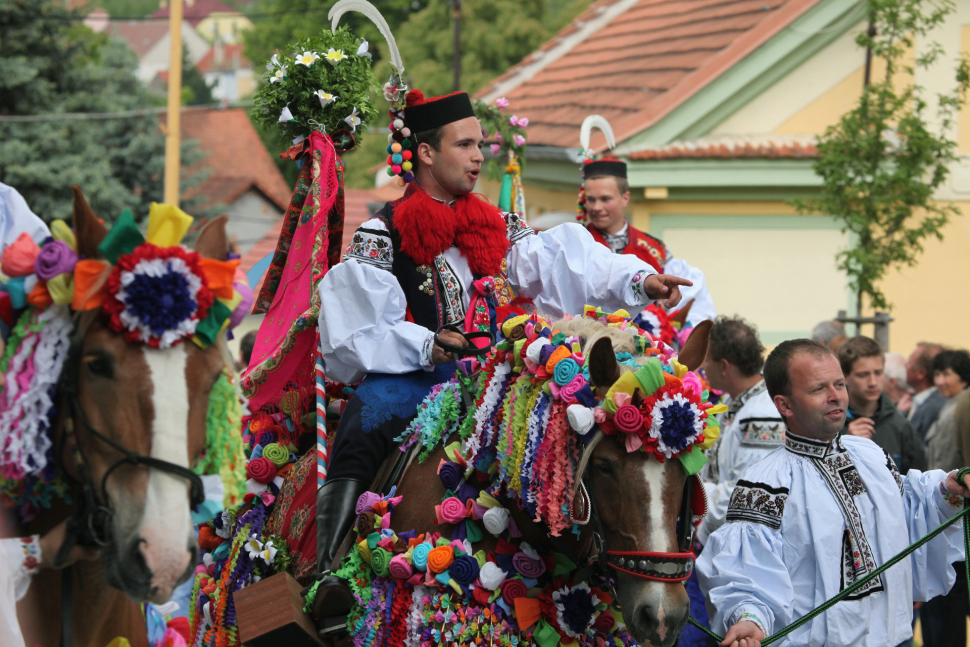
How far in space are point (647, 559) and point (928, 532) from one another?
4.85 feet

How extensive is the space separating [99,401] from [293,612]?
153cm

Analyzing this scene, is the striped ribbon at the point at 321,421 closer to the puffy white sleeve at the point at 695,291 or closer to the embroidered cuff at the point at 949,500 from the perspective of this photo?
the embroidered cuff at the point at 949,500

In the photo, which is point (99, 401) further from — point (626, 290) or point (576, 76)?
point (576, 76)

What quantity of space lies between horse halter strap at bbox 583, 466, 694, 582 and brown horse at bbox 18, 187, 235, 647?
131cm

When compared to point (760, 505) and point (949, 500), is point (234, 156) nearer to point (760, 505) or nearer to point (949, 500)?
point (760, 505)

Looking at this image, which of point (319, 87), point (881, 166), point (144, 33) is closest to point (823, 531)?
point (319, 87)

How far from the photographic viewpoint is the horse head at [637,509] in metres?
2.96

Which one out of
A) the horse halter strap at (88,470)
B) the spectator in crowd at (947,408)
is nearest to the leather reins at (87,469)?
the horse halter strap at (88,470)

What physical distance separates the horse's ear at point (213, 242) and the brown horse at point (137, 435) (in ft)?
0.74

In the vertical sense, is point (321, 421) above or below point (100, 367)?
below

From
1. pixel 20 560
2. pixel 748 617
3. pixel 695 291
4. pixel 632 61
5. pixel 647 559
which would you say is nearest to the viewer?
pixel 20 560

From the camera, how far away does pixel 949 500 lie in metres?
3.71

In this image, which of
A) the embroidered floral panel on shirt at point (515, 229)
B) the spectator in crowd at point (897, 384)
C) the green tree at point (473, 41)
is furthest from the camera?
the green tree at point (473, 41)

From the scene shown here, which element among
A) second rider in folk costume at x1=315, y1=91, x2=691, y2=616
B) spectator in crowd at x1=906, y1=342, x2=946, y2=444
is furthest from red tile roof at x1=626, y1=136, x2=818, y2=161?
second rider in folk costume at x1=315, y1=91, x2=691, y2=616
